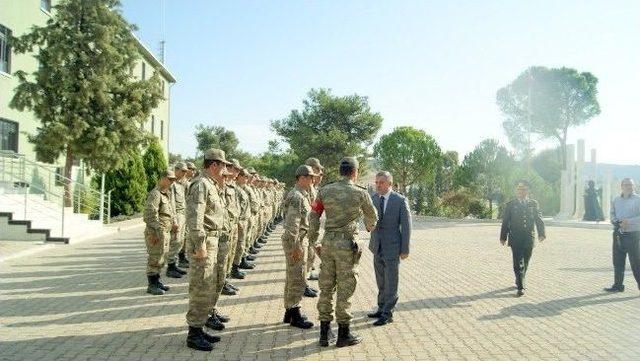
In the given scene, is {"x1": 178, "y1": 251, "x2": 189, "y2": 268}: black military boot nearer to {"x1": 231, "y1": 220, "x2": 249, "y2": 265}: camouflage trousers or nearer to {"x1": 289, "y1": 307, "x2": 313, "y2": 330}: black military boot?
{"x1": 231, "y1": 220, "x2": 249, "y2": 265}: camouflage trousers

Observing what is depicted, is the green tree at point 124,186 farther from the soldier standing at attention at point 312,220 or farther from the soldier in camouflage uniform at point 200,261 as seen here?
the soldier in camouflage uniform at point 200,261

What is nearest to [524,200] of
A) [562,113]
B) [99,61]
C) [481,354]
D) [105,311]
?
[481,354]

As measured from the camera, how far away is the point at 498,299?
875cm

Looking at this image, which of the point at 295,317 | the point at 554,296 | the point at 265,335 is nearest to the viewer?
the point at 265,335

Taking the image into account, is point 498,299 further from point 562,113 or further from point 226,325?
point 562,113

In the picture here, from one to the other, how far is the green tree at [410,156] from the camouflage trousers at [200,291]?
34.8 metres

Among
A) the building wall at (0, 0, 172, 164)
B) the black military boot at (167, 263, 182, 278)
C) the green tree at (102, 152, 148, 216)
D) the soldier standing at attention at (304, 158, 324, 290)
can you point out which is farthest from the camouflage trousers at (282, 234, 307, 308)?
the green tree at (102, 152, 148, 216)

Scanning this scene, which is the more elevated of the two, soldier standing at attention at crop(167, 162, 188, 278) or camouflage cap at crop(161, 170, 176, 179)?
camouflage cap at crop(161, 170, 176, 179)

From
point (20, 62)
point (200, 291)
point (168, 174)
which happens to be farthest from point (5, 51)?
point (200, 291)

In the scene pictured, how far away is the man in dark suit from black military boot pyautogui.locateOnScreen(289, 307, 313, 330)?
104cm

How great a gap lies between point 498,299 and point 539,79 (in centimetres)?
6028

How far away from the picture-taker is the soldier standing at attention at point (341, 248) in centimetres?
598

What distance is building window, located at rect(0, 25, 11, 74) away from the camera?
68.4ft

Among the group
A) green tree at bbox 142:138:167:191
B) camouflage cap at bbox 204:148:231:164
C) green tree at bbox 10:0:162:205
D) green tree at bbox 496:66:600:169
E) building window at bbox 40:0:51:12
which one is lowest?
camouflage cap at bbox 204:148:231:164
